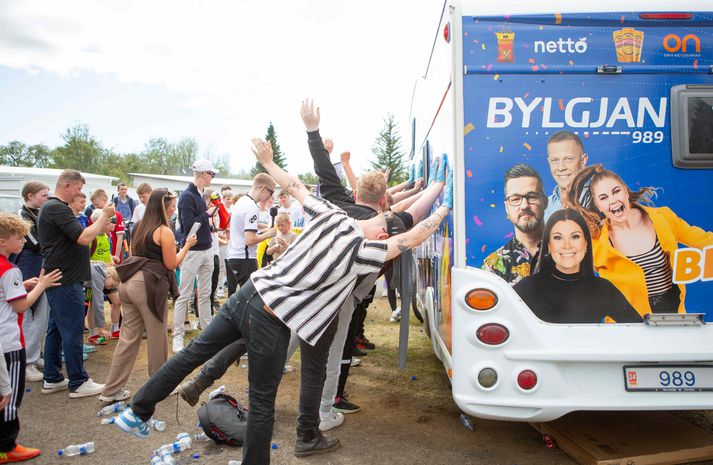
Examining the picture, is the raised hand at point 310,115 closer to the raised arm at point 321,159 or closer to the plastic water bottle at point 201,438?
the raised arm at point 321,159

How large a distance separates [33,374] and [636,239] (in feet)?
19.5

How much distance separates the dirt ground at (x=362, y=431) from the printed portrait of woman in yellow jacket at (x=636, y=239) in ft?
4.69

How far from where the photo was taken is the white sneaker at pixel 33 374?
546 cm

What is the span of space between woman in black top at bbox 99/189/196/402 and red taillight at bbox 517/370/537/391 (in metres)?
3.17

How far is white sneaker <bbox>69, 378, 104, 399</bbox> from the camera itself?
4.87 metres

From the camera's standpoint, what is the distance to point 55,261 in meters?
4.64

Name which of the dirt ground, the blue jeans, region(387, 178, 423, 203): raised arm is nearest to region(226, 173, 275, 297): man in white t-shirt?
the dirt ground

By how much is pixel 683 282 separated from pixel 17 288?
14.9ft

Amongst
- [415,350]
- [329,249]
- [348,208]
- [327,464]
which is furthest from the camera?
[415,350]

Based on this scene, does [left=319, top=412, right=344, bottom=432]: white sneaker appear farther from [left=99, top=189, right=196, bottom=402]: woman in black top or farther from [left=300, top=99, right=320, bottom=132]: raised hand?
[left=300, top=99, right=320, bottom=132]: raised hand

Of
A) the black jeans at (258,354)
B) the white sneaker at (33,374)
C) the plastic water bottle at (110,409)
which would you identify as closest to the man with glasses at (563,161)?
the black jeans at (258,354)

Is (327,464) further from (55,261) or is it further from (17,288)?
(55,261)

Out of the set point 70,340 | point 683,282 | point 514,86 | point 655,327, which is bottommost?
point 70,340

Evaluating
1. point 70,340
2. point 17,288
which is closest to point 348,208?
point 17,288
